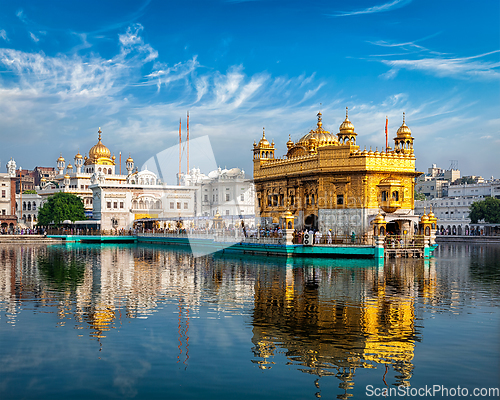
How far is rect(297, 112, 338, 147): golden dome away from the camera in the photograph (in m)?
50.2

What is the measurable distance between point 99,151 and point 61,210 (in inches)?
714

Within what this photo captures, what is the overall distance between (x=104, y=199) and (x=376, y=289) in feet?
200

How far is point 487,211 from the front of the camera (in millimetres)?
80125

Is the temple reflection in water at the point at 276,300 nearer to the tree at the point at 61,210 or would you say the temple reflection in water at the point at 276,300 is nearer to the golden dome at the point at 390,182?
the golden dome at the point at 390,182

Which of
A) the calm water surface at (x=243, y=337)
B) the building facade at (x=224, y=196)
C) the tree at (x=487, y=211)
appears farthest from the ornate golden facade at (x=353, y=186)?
the tree at (x=487, y=211)

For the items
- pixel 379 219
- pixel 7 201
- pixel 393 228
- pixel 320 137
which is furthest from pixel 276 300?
pixel 7 201

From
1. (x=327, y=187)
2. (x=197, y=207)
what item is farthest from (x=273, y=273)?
(x=197, y=207)

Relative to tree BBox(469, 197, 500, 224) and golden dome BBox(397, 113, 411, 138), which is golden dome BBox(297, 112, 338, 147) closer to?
golden dome BBox(397, 113, 411, 138)

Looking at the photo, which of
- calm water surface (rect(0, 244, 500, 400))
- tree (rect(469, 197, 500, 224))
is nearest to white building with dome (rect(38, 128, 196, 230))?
tree (rect(469, 197, 500, 224))

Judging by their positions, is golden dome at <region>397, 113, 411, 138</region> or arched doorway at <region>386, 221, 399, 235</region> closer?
arched doorway at <region>386, 221, 399, 235</region>

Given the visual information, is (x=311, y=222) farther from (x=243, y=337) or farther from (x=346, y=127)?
(x=243, y=337)

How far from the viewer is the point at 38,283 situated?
2336 centimetres

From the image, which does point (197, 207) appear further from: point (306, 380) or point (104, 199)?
point (306, 380)

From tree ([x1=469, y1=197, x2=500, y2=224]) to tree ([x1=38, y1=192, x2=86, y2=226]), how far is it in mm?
54739
